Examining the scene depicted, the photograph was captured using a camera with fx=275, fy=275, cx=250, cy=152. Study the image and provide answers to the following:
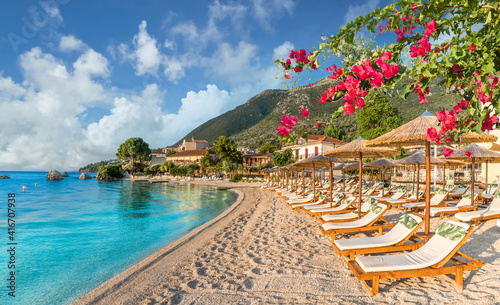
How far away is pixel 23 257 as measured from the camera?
28.0ft

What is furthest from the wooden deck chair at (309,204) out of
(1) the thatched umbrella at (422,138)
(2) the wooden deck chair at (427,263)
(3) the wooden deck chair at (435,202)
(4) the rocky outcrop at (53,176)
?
(4) the rocky outcrop at (53,176)

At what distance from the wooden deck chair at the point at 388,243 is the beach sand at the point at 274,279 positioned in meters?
0.39

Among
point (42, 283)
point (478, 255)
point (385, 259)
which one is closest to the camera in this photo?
point (385, 259)

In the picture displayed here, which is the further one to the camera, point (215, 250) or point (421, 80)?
point (215, 250)

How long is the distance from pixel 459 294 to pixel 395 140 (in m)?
2.46

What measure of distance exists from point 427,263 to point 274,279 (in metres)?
2.10

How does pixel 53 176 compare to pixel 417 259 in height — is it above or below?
below

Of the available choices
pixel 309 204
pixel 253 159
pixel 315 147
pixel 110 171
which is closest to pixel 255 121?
pixel 253 159

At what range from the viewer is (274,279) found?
4.25 metres

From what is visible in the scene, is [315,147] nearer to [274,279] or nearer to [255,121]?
[274,279]

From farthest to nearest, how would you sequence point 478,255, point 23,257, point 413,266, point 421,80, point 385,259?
point 23,257
point 478,255
point 385,259
point 413,266
point 421,80

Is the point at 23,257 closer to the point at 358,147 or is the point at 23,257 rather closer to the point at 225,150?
the point at 358,147

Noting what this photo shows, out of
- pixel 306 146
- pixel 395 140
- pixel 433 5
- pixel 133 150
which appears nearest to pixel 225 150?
pixel 306 146

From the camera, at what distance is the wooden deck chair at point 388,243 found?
4.30m
